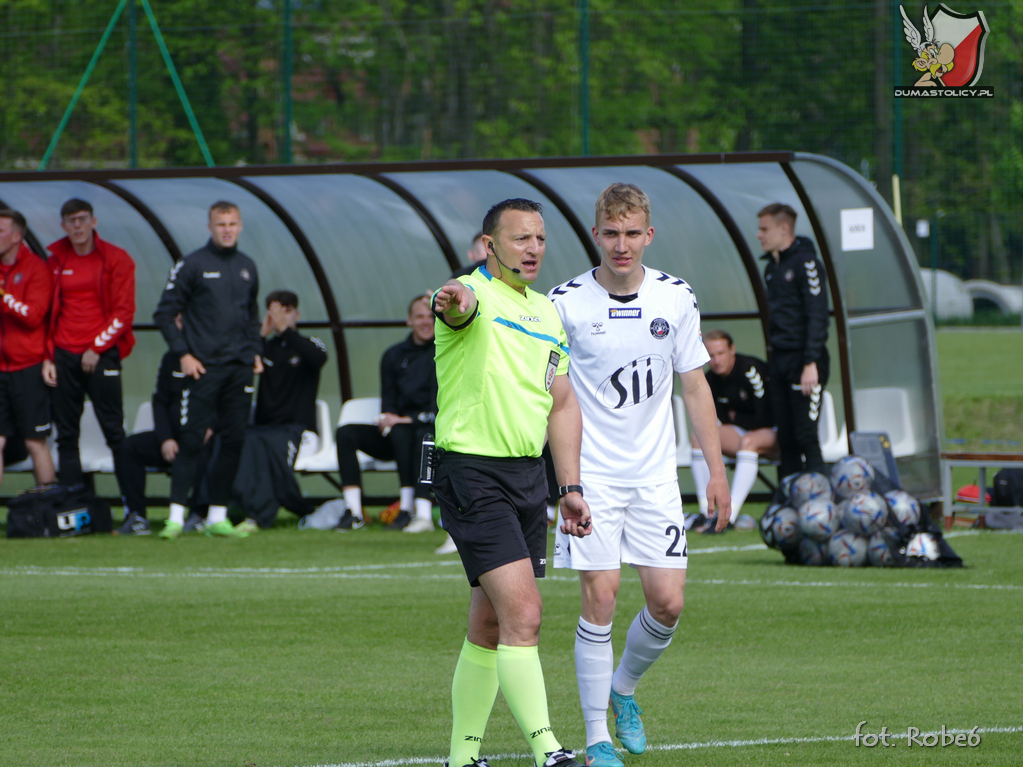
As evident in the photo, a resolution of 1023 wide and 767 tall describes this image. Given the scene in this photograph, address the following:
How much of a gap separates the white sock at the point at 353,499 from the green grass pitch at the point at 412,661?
195 cm

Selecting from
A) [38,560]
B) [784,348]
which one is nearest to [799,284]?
[784,348]

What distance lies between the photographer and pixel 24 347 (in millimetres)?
11961

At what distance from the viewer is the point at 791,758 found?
4.93 meters

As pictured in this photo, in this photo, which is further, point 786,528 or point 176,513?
point 176,513

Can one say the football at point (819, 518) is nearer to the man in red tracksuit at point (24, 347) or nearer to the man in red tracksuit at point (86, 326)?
the man in red tracksuit at point (86, 326)

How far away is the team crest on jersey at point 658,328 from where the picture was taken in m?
5.38

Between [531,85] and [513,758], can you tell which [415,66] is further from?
[513,758]

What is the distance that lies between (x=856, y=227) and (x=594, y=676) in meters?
8.24

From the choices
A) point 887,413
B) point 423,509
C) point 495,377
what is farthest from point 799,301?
point 495,377

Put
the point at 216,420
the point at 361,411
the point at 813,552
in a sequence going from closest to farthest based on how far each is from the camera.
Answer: the point at 813,552
the point at 216,420
the point at 361,411

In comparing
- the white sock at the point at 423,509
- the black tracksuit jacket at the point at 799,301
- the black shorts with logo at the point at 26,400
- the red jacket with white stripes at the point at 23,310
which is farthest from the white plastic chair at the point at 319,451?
the black tracksuit jacket at the point at 799,301

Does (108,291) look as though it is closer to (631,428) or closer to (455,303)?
(631,428)

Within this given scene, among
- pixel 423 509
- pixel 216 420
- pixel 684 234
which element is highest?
pixel 684 234

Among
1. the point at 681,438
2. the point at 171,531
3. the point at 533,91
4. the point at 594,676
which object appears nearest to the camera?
the point at 594,676
